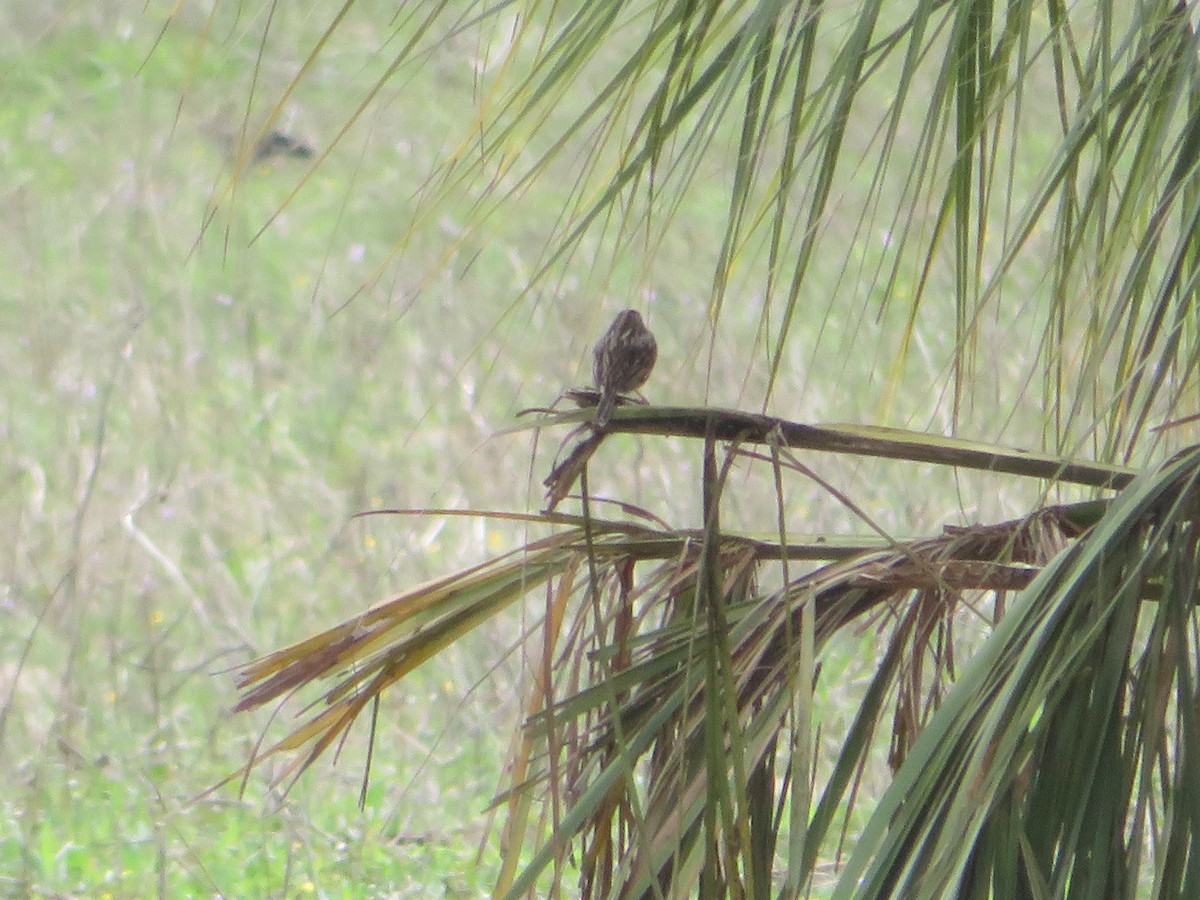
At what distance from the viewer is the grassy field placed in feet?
9.18

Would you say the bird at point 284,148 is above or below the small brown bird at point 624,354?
above

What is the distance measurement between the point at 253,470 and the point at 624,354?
2.88m

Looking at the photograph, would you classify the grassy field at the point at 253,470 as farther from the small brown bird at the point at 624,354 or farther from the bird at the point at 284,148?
the small brown bird at the point at 624,354

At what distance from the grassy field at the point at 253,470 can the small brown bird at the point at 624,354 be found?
0.99 metres

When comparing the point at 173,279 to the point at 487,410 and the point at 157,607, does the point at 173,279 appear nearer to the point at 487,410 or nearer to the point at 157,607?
the point at 487,410

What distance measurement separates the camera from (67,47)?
6129mm

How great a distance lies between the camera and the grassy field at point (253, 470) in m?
2.80

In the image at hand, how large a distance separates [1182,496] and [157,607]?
289cm

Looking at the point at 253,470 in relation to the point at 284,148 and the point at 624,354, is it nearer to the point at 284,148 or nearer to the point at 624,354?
the point at 284,148

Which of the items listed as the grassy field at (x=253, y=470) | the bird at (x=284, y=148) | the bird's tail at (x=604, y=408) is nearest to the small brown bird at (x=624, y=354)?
the bird's tail at (x=604, y=408)

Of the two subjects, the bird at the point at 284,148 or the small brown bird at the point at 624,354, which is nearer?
the small brown bird at the point at 624,354

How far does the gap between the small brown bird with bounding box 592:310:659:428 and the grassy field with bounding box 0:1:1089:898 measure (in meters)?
0.99

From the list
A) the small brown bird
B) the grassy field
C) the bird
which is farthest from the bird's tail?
the bird

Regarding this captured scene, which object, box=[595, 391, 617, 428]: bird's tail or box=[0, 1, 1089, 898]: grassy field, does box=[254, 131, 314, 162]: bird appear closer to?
box=[0, 1, 1089, 898]: grassy field
